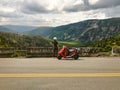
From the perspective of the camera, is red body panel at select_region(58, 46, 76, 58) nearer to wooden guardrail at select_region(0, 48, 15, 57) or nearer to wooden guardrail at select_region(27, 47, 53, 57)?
wooden guardrail at select_region(27, 47, 53, 57)

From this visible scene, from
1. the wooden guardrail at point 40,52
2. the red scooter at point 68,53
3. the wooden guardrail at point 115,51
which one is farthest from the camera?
the wooden guardrail at point 115,51

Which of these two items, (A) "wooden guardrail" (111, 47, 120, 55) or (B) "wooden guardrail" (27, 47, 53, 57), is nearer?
(B) "wooden guardrail" (27, 47, 53, 57)

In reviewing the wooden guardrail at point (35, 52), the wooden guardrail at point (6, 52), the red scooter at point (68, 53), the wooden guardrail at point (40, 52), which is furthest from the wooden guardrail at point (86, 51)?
the wooden guardrail at point (6, 52)

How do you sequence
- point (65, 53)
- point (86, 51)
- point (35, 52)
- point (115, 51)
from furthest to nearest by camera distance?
1. point (86, 51)
2. point (115, 51)
3. point (35, 52)
4. point (65, 53)

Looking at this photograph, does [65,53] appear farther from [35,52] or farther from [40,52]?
[35,52]

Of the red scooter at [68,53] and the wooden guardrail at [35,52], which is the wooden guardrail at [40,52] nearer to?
the wooden guardrail at [35,52]

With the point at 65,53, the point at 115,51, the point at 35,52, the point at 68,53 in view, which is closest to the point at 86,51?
the point at 115,51

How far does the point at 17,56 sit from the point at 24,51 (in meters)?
0.78

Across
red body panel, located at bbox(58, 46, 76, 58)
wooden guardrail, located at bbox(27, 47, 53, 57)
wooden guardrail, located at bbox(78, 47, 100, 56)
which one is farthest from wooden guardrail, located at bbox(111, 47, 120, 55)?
wooden guardrail, located at bbox(27, 47, 53, 57)

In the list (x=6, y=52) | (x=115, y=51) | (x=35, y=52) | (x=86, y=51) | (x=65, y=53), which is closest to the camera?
(x=65, y=53)

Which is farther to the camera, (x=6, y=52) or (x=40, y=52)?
(x=40, y=52)

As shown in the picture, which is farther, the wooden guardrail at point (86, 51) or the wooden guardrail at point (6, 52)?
the wooden guardrail at point (86, 51)

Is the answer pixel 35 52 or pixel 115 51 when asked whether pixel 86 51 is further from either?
pixel 35 52
